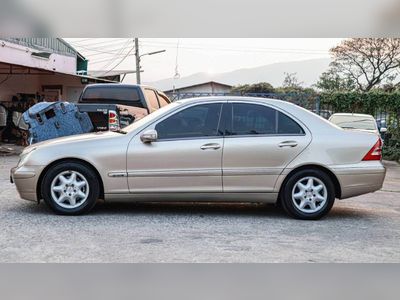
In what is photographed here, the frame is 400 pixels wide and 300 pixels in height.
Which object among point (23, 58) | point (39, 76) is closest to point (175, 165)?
point (23, 58)

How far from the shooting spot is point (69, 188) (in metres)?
6.41

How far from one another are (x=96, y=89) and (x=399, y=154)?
9.83m

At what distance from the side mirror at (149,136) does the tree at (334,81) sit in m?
36.0

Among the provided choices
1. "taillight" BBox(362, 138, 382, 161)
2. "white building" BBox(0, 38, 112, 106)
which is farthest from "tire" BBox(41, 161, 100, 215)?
"white building" BBox(0, 38, 112, 106)

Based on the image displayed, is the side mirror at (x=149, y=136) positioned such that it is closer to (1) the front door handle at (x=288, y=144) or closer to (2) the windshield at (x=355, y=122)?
(1) the front door handle at (x=288, y=144)

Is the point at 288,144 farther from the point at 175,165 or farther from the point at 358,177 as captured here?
the point at 175,165

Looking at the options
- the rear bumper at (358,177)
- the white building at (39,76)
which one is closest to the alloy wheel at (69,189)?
the rear bumper at (358,177)

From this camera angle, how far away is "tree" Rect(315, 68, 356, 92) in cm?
4109

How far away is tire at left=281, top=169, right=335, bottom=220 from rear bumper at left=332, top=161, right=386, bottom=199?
0.15m

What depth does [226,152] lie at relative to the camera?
645cm

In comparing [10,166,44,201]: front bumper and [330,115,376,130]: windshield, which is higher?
[330,115,376,130]: windshield

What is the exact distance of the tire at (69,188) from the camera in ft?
21.0

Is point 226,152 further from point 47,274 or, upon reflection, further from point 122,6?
point 122,6

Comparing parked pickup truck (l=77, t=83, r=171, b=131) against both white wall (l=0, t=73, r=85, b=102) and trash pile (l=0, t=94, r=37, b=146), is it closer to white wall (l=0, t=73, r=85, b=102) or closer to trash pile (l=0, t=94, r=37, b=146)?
trash pile (l=0, t=94, r=37, b=146)
